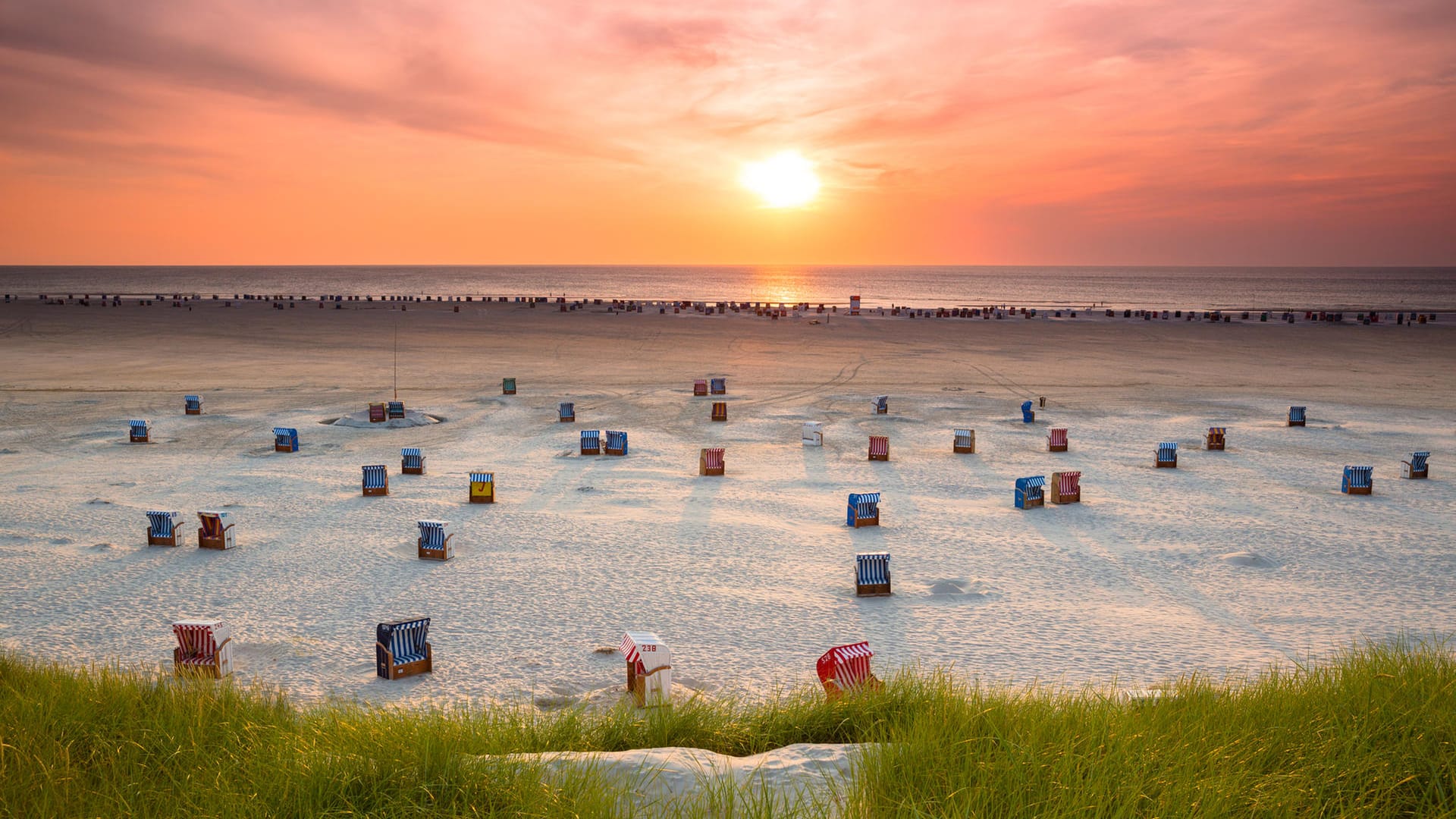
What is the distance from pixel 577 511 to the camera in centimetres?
2031

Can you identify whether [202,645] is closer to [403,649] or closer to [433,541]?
[403,649]

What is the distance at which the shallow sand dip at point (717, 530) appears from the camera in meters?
13.0

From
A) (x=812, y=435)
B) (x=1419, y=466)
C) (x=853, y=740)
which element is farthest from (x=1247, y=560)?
(x=812, y=435)

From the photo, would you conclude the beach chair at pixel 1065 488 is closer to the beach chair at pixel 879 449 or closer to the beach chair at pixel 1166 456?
the beach chair at pixel 1166 456

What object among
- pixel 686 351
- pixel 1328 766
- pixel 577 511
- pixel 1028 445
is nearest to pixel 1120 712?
pixel 1328 766

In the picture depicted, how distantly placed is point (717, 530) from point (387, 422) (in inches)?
664

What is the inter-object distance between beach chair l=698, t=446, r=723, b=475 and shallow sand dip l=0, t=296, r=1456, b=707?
0.32 metres

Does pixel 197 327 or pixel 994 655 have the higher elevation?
pixel 197 327

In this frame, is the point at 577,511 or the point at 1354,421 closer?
the point at 577,511

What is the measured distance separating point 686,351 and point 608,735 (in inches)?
1973

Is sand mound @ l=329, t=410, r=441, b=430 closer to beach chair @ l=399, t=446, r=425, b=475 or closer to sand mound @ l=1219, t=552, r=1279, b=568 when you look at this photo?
beach chair @ l=399, t=446, r=425, b=475

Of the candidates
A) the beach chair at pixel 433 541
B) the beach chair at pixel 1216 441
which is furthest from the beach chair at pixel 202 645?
the beach chair at pixel 1216 441

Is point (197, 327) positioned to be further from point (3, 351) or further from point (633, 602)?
point (633, 602)

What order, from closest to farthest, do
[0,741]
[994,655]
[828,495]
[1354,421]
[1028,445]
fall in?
[0,741]
[994,655]
[828,495]
[1028,445]
[1354,421]
